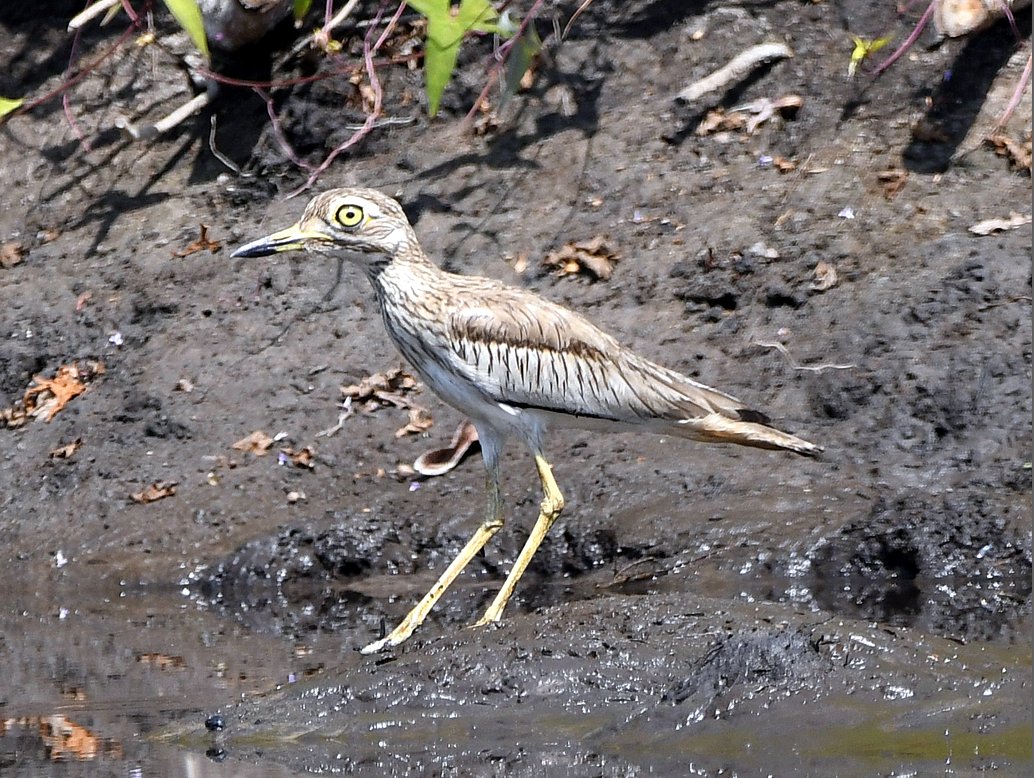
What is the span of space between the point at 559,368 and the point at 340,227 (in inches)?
38.5

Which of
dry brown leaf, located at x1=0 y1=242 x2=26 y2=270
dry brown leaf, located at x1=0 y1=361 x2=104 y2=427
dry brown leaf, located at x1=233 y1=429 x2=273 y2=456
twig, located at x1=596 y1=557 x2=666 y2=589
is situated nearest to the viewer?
twig, located at x1=596 y1=557 x2=666 y2=589

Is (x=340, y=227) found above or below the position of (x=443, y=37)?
below

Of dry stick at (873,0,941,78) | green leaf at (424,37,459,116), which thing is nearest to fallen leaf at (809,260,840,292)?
→ dry stick at (873,0,941,78)

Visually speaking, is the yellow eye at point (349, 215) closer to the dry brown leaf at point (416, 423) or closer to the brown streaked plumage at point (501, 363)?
the brown streaked plumage at point (501, 363)

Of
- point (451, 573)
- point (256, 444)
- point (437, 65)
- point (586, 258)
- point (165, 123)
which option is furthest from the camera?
point (165, 123)

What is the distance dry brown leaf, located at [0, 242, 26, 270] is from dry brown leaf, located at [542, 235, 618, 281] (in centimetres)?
344

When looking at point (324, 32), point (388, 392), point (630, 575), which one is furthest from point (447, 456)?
point (324, 32)

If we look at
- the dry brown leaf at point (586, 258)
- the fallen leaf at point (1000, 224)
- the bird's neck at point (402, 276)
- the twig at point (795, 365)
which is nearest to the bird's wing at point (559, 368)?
the bird's neck at point (402, 276)

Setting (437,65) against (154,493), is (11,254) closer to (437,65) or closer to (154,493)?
(154,493)

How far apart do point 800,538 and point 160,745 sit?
294cm

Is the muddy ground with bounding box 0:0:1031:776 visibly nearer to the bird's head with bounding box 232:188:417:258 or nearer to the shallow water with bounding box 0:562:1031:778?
the shallow water with bounding box 0:562:1031:778

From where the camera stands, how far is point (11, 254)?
10.2 meters

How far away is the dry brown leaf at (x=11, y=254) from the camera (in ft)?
33.2

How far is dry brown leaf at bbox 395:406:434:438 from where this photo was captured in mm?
8141
